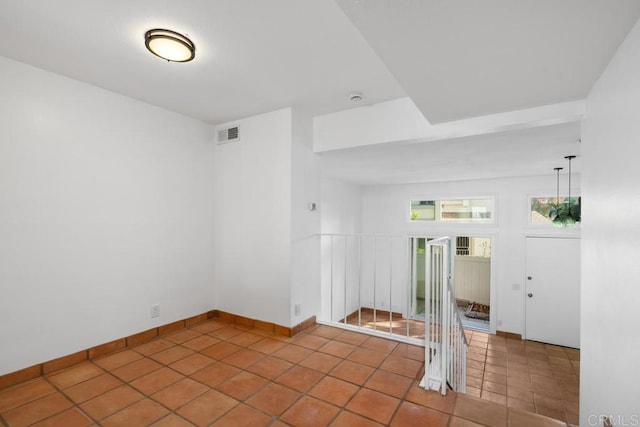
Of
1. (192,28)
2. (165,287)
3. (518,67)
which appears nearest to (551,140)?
(518,67)

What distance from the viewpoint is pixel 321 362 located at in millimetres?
2576

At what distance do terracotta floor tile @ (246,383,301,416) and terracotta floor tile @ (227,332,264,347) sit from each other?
0.83 m

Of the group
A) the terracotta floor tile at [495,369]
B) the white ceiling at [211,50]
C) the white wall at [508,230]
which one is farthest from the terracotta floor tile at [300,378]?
the white wall at [508,230]

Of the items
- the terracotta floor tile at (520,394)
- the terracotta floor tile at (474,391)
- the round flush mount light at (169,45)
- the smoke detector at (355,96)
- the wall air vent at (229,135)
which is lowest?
the terracotta floor tile at (520,394)

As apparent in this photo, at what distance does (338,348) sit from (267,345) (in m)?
0.70

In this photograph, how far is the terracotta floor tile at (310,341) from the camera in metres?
2.90

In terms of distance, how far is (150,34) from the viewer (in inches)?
72.6

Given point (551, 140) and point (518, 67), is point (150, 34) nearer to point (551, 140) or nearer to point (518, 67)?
point (518, 67)

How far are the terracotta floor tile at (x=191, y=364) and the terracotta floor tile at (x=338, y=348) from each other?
1029 mm

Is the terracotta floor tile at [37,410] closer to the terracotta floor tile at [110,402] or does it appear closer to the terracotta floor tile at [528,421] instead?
the terracotta floor tile at [110,402]

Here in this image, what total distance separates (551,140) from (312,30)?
110 inches

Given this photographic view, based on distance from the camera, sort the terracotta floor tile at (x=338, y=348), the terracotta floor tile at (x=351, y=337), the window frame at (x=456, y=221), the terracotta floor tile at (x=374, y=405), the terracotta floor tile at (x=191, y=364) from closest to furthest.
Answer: the terracotta floor tile at (x=374, y=405)
the terracotta floor tile at (x=191, y=364)
the terracotta floor tile at (x=338, y=348)
the terracotta floor tile at (x=351, y=337)
the window frame at (x=456, y=221)

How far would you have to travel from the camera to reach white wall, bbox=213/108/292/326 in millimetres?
3156

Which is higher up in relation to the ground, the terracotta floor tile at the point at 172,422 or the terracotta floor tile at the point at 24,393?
the terracotta floor tile at the point at 24,393
